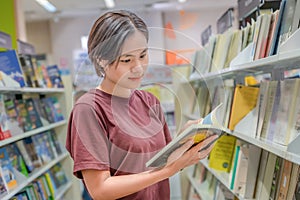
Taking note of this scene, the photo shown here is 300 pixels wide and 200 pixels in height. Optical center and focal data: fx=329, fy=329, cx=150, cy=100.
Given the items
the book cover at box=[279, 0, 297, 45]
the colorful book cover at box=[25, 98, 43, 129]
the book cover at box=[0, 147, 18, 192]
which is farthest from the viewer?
the colorful book cover at box=[25, 98, 43, 129]

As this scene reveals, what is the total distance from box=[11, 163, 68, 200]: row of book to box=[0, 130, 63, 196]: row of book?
0.32 ft

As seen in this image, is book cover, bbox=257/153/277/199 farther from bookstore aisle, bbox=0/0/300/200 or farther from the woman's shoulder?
the woman's shoulder

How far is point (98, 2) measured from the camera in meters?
6.06

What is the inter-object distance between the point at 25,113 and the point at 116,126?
178cm

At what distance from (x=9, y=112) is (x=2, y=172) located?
0.53 meters

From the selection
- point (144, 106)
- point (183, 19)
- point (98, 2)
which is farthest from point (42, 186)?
point (183, 19)

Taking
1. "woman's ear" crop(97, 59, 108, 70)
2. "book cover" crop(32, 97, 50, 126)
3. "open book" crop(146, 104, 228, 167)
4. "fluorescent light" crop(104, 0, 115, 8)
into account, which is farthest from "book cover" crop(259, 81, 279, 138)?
"fluorescent light" crop(104, 0, 115, 8)

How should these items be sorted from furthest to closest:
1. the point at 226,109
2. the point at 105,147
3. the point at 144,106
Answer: the point at 226,109 < the point at 144,106 < the point at 105,147

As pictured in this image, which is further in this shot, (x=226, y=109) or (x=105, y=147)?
(x=226, y=109)

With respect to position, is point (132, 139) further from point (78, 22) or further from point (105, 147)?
point (78, 22)

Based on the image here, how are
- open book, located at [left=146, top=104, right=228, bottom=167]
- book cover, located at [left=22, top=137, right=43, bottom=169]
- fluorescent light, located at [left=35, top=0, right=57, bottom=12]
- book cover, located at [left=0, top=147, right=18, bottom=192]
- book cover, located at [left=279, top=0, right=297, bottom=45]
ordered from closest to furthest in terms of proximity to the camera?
1. open book, located at [left=146, top=104, right=228, bottom=167]
2. book cover, located at [left=279, top=0, right=297, bottom=45]
3. book cover, located at [left=0, top=147, right=18, bottom=192]
4. book cover, located at [left=22, top=137, right=43, bottom=169]
5. fluorescent light, located at [left=35, top=0, right=57, bottom=12]

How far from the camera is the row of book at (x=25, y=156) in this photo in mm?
2049

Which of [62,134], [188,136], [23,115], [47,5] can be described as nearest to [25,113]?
[23,115]

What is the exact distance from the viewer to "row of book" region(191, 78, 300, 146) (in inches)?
49.4
